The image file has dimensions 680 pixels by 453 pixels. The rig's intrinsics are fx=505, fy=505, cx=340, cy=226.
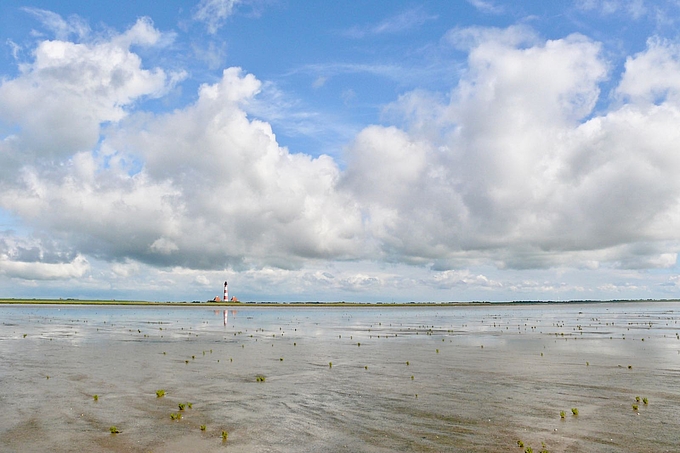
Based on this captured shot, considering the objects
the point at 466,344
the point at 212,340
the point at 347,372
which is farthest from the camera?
the point at 212,340

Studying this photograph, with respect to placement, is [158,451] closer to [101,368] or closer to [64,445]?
[64,445]

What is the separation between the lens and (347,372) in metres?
37.8

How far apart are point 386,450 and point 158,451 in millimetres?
8731

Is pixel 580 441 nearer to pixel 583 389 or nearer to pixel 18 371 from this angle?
pixel 583 389

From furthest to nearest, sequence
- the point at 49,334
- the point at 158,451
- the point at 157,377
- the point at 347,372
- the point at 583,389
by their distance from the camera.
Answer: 1. the point at 49,334
2. the point at 347,372
3. the point at 157,377
4. the point at 583,389
5. the point at 158,451

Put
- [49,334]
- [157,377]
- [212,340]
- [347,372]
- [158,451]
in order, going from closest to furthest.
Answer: [158,451], [157,377], [347,372], [212,340], [49,334]

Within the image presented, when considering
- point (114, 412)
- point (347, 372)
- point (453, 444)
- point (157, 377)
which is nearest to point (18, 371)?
point (157, 377)

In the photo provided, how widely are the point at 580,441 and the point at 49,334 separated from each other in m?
71.1

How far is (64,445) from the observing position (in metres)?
20.0

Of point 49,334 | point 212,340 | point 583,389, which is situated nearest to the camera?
point 583,389

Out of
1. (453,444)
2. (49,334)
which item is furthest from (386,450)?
(49,334)

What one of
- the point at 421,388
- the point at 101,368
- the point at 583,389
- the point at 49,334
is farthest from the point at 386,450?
the point at 49,334

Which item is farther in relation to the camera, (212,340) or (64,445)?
(212,340)

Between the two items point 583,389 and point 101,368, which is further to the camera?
point 101,368
